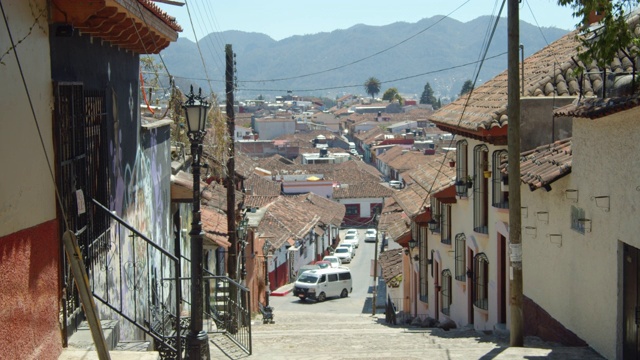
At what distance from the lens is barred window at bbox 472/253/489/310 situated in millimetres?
18797

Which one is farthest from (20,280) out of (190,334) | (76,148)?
(190,334)

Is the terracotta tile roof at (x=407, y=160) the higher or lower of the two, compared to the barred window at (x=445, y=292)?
higher

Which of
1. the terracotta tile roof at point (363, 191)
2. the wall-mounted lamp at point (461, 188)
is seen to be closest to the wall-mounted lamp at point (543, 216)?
the wall-mounted lamp at point (461, 188)

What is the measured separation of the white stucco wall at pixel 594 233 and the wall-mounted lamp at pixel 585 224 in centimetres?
7

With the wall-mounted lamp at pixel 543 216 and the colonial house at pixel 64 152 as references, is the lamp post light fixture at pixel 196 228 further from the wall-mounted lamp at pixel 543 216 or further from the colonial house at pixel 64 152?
the wall-mounted lamp at pixel 543 216

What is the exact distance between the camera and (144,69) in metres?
19.2

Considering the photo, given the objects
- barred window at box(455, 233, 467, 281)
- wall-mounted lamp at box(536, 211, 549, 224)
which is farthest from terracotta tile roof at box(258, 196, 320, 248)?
wall-mounted lamp at box(536, 211, 549, 224)

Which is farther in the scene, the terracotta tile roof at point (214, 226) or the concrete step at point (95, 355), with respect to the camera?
the terracotta tile roof at point (214, 226)

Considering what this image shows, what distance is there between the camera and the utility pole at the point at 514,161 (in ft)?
36.5

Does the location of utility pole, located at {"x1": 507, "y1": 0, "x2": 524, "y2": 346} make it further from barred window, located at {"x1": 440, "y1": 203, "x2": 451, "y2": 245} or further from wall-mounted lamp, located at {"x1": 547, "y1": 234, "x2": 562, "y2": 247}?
barred window, located at {"x1": 440, "y1": 203, "x2": 451, "y2": 245}

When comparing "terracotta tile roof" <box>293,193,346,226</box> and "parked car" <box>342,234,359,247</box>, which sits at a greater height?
"terracotta tile roof" <box>293,193,346,226</box>

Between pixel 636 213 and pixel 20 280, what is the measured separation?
6.51 meters

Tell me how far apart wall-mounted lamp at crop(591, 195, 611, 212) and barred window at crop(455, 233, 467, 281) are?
9725mm

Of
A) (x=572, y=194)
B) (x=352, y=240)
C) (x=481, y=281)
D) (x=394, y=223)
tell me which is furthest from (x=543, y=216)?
(x=352, y=240)
